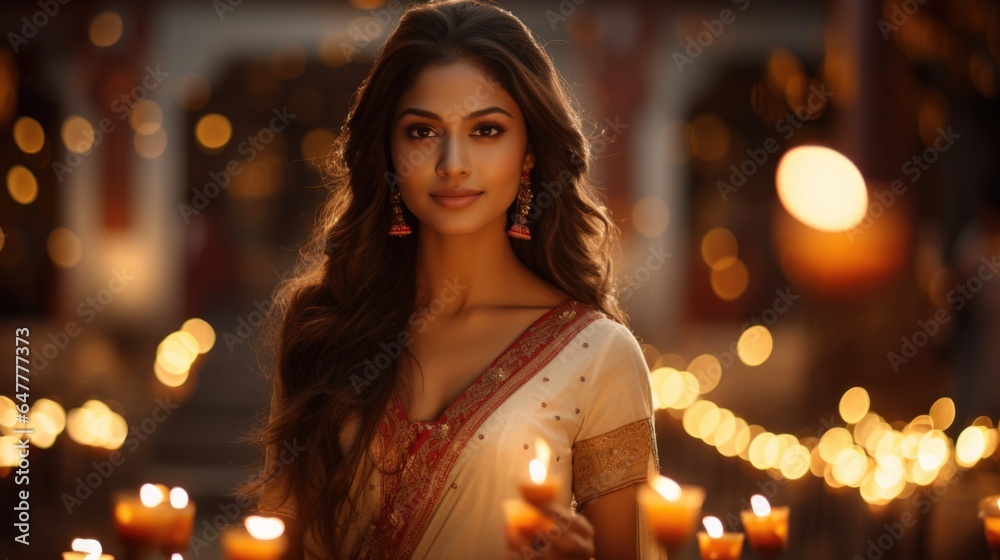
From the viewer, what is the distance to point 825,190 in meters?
7.52

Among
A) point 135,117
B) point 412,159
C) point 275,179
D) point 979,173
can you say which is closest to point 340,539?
point 412,159

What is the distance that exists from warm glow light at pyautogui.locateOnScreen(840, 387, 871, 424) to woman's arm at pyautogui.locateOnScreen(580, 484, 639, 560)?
15.2 ft

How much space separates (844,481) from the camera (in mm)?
4812

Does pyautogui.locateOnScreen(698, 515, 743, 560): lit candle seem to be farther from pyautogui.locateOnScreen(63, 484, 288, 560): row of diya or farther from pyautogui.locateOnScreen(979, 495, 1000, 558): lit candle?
pyautogui.locateOnScreen(63, 484, 288, 560): row of diya

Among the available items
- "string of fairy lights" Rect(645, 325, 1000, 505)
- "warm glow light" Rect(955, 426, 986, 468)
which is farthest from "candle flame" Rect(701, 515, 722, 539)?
Result: "warm glow light" Rect(955, 426, 986, 468)

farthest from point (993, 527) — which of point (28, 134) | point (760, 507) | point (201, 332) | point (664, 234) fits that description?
point (28, 134)

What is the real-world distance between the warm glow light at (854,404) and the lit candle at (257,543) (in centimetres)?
530

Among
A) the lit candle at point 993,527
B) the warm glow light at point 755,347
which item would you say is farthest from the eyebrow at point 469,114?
the warm glow light at point 755,347

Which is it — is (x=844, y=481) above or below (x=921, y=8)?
below

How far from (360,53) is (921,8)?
615 cm

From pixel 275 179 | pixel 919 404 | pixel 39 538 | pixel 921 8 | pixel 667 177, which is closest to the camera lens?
pixel 39 538

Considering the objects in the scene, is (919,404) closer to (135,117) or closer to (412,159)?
(412,159)

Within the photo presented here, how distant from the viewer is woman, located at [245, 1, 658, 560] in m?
2.18

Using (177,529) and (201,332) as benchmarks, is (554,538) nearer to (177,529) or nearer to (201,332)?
(177,529)
